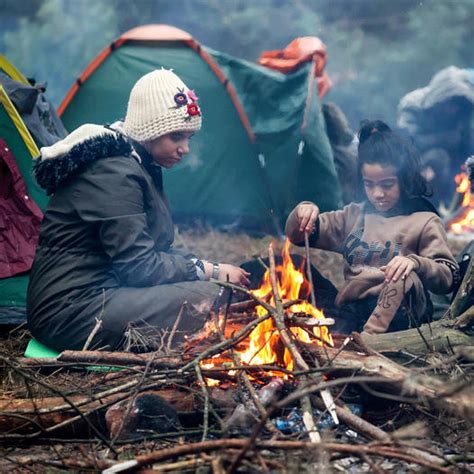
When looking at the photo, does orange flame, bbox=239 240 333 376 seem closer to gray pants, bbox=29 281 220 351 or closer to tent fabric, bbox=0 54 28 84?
gray pants, bbox=29 281 220 351

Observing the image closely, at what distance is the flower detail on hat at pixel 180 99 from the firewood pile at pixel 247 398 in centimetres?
122

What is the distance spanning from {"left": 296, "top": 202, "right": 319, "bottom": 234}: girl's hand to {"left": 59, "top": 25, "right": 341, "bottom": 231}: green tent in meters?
2.68

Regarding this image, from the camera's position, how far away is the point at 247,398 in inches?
129

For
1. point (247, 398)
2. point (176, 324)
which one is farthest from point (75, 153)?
point (247, 398)

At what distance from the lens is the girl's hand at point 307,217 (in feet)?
14.4

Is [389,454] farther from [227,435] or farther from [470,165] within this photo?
[470,165]

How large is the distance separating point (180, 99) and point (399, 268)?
1541 mm

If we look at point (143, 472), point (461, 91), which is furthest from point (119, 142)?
point (461, 91)

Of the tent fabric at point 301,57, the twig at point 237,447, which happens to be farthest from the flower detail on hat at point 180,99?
the tent fabric at point 301,57

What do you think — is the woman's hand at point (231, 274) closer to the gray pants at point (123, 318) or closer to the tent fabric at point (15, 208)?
the gray pants at point (123, 318)

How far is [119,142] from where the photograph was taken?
3.91 metres

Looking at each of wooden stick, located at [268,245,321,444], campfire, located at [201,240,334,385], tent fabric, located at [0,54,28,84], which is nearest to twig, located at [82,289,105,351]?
campfire, located at [201,240,334,385]

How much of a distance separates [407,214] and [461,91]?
15.1 feet

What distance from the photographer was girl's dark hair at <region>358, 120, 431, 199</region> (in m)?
4.18
